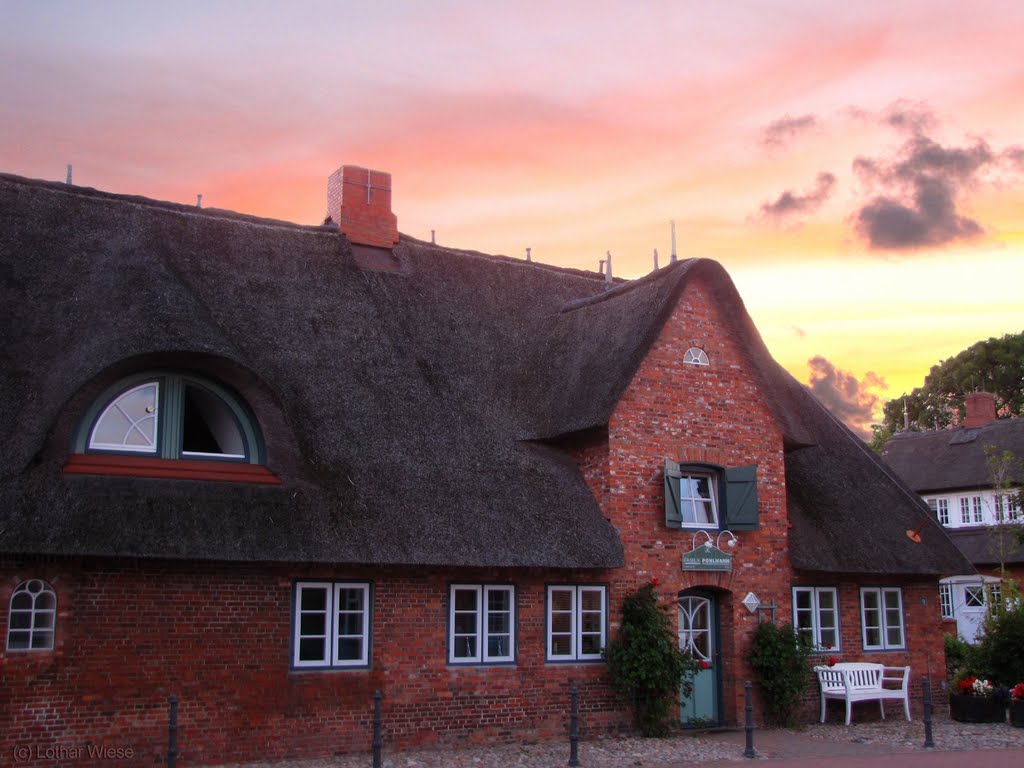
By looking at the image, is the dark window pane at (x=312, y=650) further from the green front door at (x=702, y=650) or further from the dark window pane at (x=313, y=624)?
the green front door at (x=702, y=650)

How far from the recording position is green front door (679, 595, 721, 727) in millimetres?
17500

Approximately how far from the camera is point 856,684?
18547mm

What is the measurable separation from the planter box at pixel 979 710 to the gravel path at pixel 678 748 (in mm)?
271

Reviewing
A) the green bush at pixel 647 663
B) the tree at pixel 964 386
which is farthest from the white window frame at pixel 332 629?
the tree at pixel 964 386

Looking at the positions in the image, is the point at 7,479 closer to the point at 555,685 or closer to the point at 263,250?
the point at 263,250

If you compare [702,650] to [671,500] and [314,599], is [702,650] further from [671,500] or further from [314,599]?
[314,599]

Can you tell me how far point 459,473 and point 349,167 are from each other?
7.42m

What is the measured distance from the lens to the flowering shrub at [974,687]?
18792 mm

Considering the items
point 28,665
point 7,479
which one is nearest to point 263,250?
point 7,479

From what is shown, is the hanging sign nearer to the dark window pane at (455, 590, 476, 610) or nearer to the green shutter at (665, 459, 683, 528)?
the green shutter at (665, 459, 683, 528)

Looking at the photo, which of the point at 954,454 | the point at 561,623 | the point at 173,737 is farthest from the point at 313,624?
the point at 954,454

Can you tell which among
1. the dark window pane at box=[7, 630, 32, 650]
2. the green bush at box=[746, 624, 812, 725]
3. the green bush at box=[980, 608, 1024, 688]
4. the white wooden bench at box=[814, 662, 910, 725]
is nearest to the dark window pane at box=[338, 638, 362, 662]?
the dark window pane at box=[7, 630, 32, 650]

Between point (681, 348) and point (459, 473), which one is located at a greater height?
point (681, 348)

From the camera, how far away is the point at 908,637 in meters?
20.0
